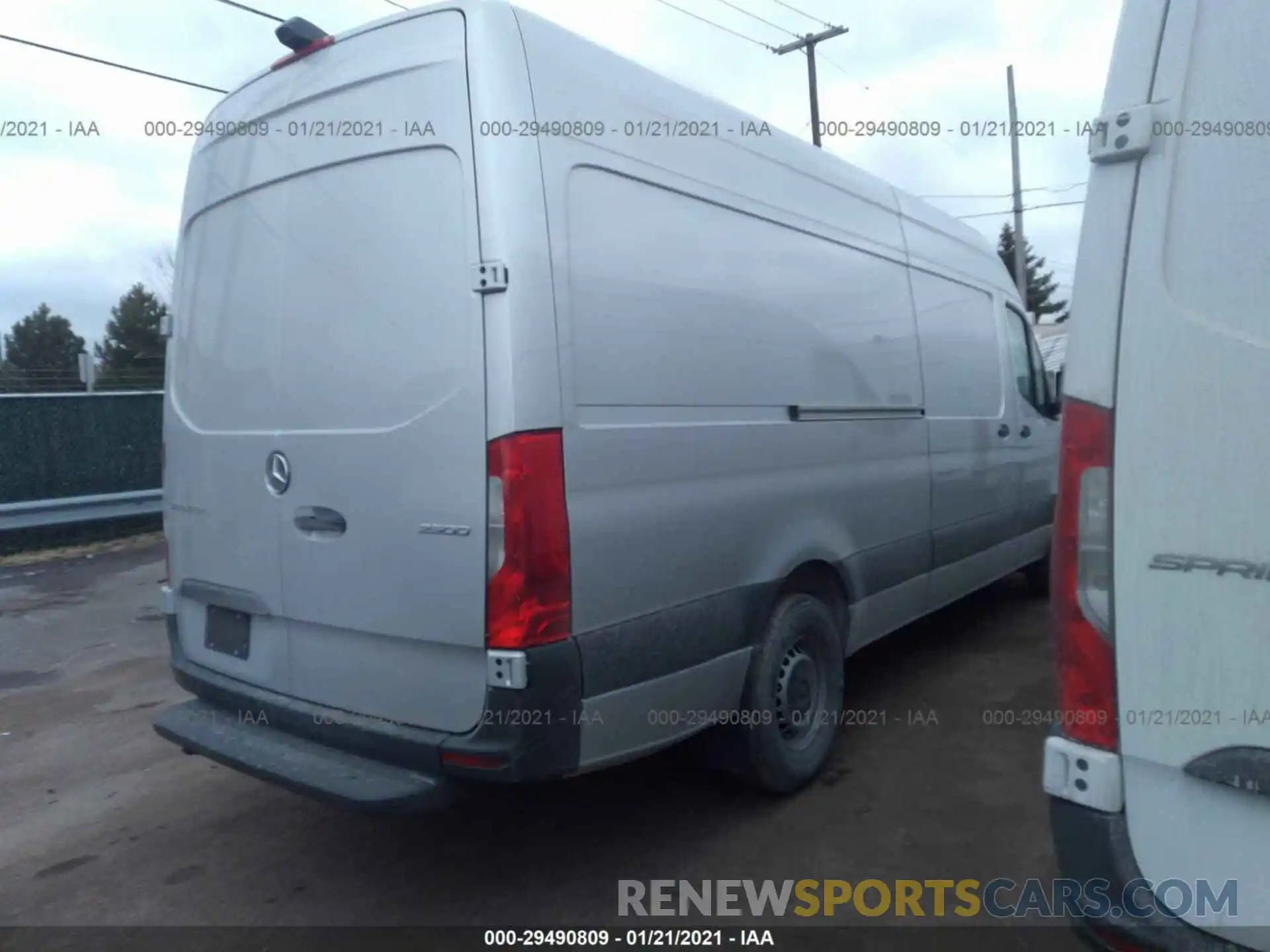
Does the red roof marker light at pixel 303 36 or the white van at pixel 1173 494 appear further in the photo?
the red roof marker light at pixel 303 36

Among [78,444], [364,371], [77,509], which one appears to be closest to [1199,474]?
[364,371]

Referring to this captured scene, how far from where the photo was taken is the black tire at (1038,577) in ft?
25.0

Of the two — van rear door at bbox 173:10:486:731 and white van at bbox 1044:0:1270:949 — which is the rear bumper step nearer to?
van rear door at bbox 173:10:486:731

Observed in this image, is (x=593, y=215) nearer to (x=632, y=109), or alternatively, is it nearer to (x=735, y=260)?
(x=632, y=109)

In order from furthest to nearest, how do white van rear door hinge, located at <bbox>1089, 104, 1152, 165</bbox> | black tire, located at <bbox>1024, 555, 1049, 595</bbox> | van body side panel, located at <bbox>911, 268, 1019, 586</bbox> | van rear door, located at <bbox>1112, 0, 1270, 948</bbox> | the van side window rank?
black tire, located at <bbox>1024, 555, 1049, 595</bbox>
the van side window
van body side panel, located at <bbox>911, 268, 1019, 586</bbox>
white van rear door hinge, located at <bbox>1089, 104, 1152, 165</bbox>
van rear door, located at <bbox>1112, 0, 1270, 948</bbox>

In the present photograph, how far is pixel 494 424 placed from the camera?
2.86 meters

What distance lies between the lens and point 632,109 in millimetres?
3441

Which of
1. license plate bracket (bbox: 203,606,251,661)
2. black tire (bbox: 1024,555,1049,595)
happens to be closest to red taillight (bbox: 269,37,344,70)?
license plate bracket (bbox: 203,606,251,661)

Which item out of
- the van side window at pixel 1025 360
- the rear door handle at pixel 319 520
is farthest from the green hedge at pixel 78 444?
the van side window at pixel 1025 360

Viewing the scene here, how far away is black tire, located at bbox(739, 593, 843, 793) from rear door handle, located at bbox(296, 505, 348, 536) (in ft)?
5.21

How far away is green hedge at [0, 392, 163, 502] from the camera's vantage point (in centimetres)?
1065

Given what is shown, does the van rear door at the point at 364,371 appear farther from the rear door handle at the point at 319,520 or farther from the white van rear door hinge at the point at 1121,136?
the white van rear door hinge at the point at 1121,136

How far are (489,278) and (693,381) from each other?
899mm

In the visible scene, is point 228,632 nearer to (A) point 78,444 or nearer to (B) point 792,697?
(B) point 792,697
